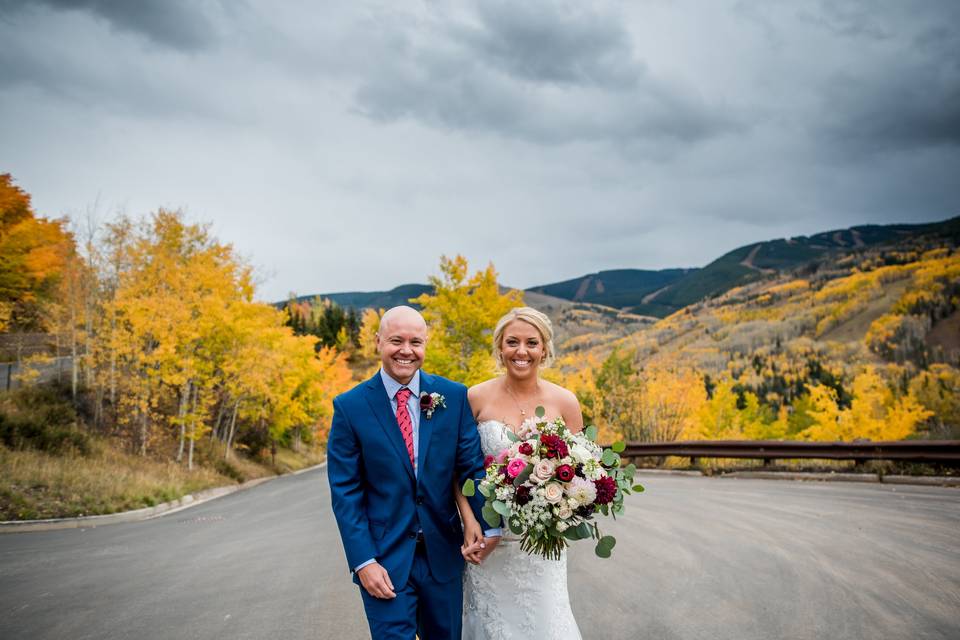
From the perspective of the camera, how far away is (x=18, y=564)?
7.73 meters

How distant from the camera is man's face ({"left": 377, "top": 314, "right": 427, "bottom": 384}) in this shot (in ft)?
9.59

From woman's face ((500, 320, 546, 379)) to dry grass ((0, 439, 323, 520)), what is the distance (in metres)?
13.0

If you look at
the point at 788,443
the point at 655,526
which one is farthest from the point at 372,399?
the point at 788,443

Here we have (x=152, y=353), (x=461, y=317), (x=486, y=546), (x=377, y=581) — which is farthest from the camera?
(x=461, y=317)

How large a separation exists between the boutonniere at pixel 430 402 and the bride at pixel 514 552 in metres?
0.50

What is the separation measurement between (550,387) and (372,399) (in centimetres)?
149

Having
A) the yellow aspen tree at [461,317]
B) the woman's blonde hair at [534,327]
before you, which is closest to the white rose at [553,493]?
the woman's blonde hair at [534,327]

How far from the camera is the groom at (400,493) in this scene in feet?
8.91

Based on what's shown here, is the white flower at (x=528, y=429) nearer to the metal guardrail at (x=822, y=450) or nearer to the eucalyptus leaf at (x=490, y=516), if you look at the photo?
the eucalyptus leaf at (x=490, y=516)

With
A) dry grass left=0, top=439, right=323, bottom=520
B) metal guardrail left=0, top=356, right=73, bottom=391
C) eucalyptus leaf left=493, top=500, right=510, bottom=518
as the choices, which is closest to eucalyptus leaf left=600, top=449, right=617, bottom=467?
eucalyptus leaf left=493, top=500, right=510, bottom=518

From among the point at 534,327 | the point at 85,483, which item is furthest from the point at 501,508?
the point at 85,483

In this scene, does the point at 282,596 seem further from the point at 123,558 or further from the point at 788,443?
the point at 788,443

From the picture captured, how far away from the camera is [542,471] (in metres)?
2.84

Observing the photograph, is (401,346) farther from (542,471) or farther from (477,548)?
(477,548)
